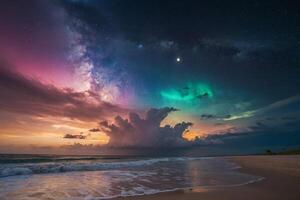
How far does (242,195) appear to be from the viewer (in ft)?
40.9

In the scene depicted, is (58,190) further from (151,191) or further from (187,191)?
(187,191)

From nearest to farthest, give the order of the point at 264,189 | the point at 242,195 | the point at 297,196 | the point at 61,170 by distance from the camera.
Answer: the point at 297,196
the point at 242,195
the point at 264,189
the point at 61,170

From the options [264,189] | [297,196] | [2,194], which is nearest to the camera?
[297,196]

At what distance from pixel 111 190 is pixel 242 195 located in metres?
6.19

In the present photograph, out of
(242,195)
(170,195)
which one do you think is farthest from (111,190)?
(242,195)

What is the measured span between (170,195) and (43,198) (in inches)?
211

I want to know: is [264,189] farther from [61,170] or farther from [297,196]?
[61,170]

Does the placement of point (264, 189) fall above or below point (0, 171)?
below

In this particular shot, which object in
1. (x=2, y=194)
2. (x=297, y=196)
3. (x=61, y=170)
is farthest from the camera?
(x=61, y=170)

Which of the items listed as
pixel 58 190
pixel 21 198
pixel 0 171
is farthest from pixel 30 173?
pixel 21 198

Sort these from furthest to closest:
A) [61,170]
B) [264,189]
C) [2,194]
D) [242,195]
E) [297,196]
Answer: [61,170]
[264,189]
[2,194]
[242,195]
[297,196]

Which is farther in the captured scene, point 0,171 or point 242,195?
point 0,171

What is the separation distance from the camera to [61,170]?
28.1m

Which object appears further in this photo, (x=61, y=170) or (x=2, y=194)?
(x=61, y=170)
